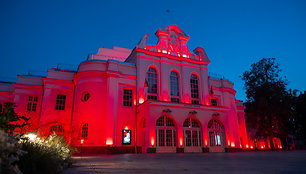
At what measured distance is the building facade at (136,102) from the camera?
19.9 m

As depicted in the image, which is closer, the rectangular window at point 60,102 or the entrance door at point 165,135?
the entrance door at point 165,135

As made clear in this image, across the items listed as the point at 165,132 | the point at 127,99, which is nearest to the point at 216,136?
the point at 165,132

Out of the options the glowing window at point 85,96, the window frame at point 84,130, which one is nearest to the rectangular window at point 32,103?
the glowing window at point 85,96

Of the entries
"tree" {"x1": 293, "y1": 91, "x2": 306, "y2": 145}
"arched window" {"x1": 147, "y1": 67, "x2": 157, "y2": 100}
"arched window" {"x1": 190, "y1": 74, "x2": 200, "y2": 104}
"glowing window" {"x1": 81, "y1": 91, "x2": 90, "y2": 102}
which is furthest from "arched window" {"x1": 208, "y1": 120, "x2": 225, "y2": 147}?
"tree" {"x1": 293, "y1": 91, "x2": 306, "y2": 145}

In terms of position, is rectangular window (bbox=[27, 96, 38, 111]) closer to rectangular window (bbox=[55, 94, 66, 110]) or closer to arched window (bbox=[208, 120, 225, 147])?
rectangular window (bbox=[55, 94, 66, 110])

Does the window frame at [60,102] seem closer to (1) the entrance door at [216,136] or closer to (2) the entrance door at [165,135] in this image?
(2) the entrance door at [165,135]

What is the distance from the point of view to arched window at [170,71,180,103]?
78.8 ft

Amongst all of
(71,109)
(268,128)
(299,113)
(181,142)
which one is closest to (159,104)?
(181,142)

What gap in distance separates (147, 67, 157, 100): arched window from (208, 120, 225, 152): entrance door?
6795mm

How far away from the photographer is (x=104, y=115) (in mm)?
20281

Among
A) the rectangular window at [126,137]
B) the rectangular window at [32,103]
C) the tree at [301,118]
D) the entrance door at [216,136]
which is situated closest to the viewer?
the rectangular window at [126,137]

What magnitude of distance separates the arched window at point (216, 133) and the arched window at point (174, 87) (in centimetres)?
454

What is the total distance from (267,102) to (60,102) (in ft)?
88.2

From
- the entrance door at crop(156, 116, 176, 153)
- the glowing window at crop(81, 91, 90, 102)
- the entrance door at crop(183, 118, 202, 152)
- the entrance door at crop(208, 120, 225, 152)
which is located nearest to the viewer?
the entrance door at crop(156, 116, 176, 153)
